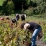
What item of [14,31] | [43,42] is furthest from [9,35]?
[43,42]

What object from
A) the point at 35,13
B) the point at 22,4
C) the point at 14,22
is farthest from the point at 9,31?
the point at 22,4

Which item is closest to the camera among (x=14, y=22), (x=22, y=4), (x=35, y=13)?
(x=14, y=22)

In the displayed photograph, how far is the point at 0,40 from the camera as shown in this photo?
8453 mm

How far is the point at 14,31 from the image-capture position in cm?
833

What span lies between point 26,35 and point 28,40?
0.55ft

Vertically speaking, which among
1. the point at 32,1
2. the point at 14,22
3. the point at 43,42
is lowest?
the point at 32,1

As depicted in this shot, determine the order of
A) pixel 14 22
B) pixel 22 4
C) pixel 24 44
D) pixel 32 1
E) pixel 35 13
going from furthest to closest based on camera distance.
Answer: pixel 32 1 → pixel 22 4 → pixel 35 13 → pixel 14 22 → pixel 24 44

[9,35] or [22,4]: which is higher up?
[9,35]

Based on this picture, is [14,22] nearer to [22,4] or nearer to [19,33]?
[19,33]

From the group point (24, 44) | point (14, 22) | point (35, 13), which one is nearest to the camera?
point (24, 44)

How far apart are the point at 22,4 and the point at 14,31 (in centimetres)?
3256

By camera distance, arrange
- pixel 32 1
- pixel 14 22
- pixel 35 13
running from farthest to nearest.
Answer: pixel 32 1, pixel 35 13, pixel 14 22

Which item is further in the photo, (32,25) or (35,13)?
(35,13)

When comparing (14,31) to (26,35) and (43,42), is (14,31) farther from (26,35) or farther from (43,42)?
(43,42)
